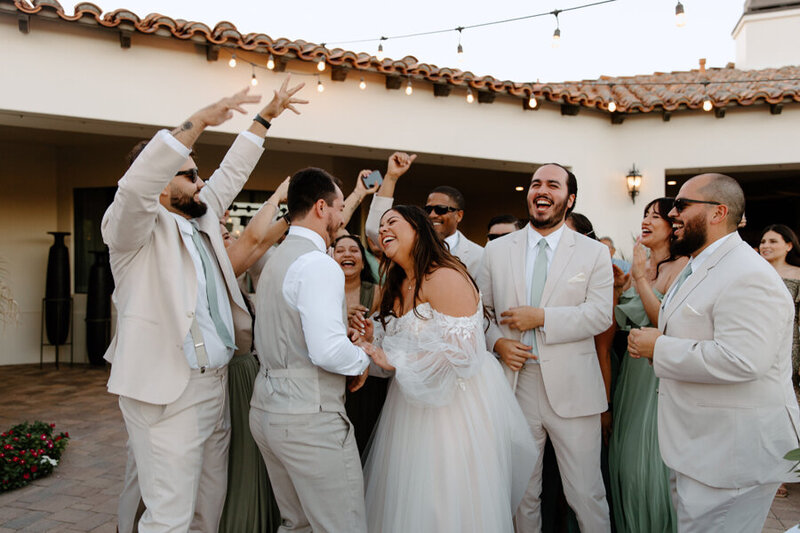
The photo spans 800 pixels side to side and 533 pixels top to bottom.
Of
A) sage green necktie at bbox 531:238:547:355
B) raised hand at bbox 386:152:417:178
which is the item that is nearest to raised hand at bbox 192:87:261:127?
raised hand at bbox 386:152:417:178

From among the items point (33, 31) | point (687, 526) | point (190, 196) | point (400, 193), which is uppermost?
point (33, 31)

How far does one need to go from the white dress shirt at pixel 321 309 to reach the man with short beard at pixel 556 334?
43.1 inches

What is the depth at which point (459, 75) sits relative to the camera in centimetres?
771

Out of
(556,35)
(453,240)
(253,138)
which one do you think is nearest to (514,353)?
(453,240)

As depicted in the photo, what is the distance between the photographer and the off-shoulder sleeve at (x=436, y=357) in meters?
2.74

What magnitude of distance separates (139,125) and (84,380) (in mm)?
4492

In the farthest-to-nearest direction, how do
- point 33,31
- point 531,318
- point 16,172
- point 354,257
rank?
1. point 16,172
2. point 33,31
3. point 354,257
4. point 531,318

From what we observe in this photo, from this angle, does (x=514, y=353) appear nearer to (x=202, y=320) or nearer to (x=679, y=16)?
(x=202, y=320)

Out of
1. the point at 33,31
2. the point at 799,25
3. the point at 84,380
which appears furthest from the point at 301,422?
the point at 799,25

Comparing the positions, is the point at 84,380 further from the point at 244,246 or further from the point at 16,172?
the point at 244,246

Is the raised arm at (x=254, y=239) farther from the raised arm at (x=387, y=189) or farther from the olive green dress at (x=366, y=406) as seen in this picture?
the olive green dress at (x=366, y=406)

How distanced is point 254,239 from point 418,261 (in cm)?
110

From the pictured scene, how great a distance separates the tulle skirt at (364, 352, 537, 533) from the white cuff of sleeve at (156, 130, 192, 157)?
60.4 inches

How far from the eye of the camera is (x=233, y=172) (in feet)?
11.0
